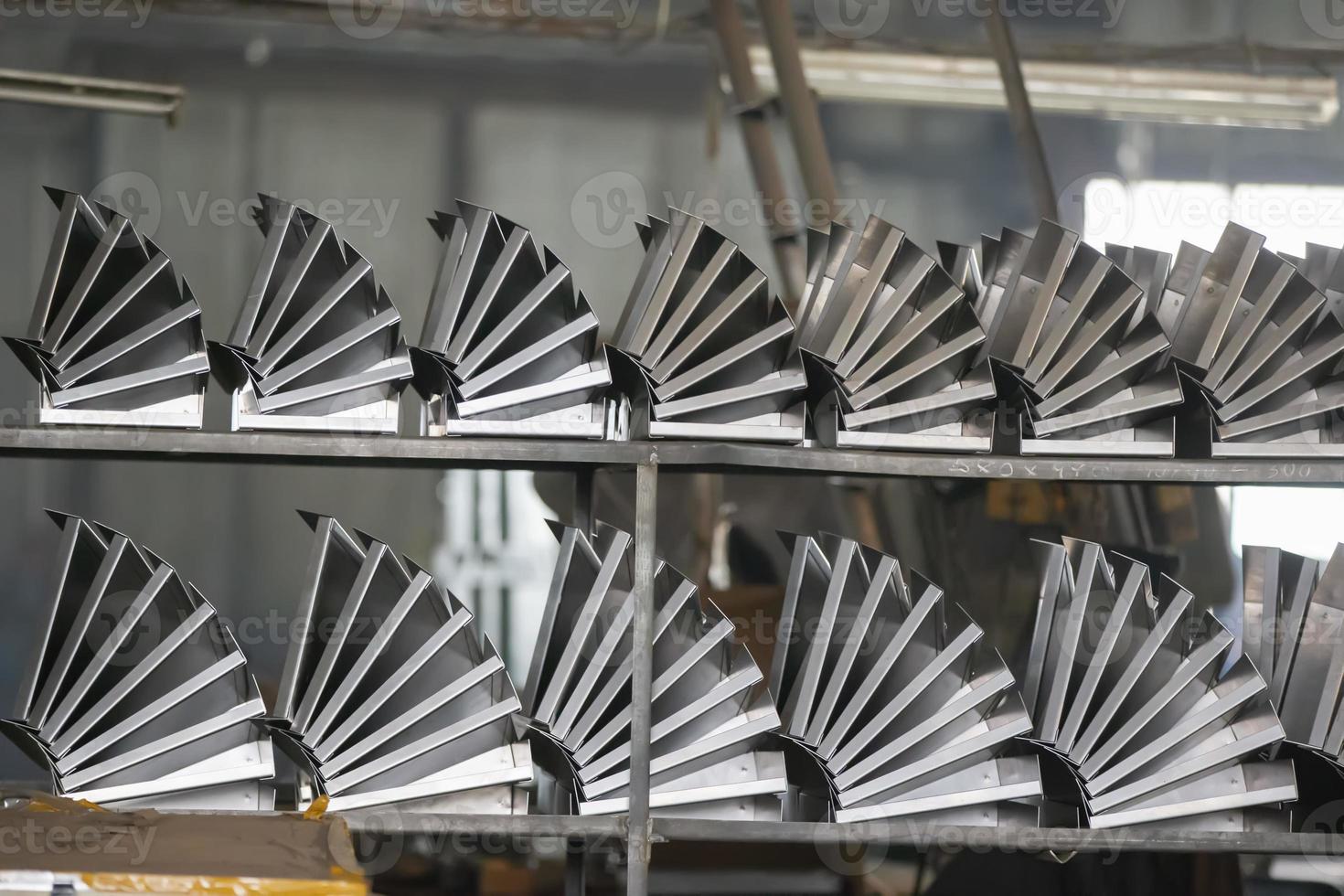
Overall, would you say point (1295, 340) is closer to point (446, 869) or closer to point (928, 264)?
point (928, 264)

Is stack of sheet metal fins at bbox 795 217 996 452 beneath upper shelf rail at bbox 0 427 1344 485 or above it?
above

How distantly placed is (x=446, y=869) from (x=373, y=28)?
74.0 inches

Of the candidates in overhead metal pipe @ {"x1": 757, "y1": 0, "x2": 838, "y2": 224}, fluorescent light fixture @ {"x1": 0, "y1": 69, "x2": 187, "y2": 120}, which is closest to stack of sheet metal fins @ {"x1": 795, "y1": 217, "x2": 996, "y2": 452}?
overhead metal pipe @ {"x1": 757, "y1": 0, "x2": 838, "y2": 224}

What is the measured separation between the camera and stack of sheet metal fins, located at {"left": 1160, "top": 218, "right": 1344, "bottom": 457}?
167 centimetres

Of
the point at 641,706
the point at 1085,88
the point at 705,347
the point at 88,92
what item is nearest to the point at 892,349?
the point at 705,347

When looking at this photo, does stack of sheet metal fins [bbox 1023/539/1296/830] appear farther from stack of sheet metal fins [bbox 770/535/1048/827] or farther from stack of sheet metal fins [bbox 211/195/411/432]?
stack of sheet metal fins [bbox 211/195/411/432]

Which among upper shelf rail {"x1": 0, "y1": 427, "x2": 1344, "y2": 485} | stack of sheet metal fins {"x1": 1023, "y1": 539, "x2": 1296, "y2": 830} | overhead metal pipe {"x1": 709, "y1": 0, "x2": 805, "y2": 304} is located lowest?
stack of sheet metal fins {"x1": 1023, "y1": 539, "x2": 1296, "y2": 830}

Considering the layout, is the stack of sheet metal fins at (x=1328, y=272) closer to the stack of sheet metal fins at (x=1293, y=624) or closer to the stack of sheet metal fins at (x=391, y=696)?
the stack of sheet metal fins at (x=1293, y=624)

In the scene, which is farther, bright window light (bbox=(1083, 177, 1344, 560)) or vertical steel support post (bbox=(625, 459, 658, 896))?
bright window light (bbox=(1083, 177, 1344, 560))

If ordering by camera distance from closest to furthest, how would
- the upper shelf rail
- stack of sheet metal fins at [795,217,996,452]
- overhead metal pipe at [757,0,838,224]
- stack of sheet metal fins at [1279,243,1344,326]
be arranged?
1. the upper shelf rail
2. stack of sheet metal fins at [795,217,996,452]
3. stack of sheet metal fins at [1279,243,1344,326]
4. overhead metal pipe at [757,0,838,224]

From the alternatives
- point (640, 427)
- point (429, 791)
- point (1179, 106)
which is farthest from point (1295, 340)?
point (429, 791)

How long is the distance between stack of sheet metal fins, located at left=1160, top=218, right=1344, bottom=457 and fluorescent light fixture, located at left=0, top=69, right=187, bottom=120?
2.12 meters

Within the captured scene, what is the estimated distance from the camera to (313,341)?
162 centimetres

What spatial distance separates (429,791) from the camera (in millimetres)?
1580
